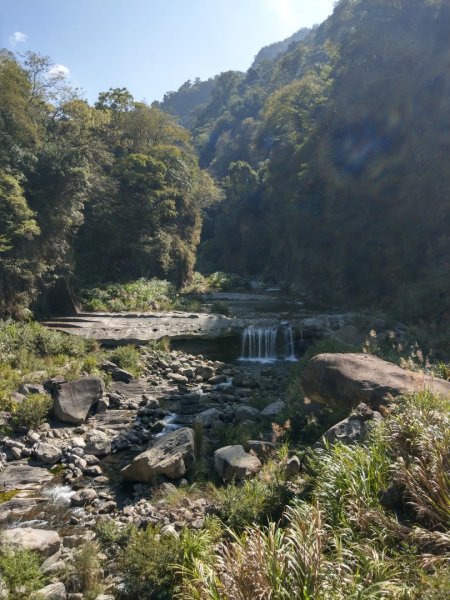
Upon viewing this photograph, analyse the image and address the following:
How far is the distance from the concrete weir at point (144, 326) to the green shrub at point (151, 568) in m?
12.0

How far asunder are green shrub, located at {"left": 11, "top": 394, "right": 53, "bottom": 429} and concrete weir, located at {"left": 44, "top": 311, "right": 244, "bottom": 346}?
650 cm

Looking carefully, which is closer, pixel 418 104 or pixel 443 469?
pixel 443 469

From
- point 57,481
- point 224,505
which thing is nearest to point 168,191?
point 57,481

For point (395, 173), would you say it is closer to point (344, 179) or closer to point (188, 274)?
point (344, 179)

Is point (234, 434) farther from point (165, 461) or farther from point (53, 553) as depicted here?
point (53, 553)

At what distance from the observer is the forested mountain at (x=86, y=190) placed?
16781 millimetres

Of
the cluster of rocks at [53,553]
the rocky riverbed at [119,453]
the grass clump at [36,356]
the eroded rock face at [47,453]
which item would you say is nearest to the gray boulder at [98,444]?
the rocky riverbed at [119,453]

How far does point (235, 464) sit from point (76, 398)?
17.5 ft

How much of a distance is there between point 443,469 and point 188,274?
29.4m

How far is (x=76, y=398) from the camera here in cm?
1074

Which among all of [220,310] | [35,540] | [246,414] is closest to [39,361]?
[246,414]

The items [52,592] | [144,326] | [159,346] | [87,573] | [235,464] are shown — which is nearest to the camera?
[52,592]

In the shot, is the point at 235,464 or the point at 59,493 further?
the point at 59,493

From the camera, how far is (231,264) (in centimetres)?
5016
